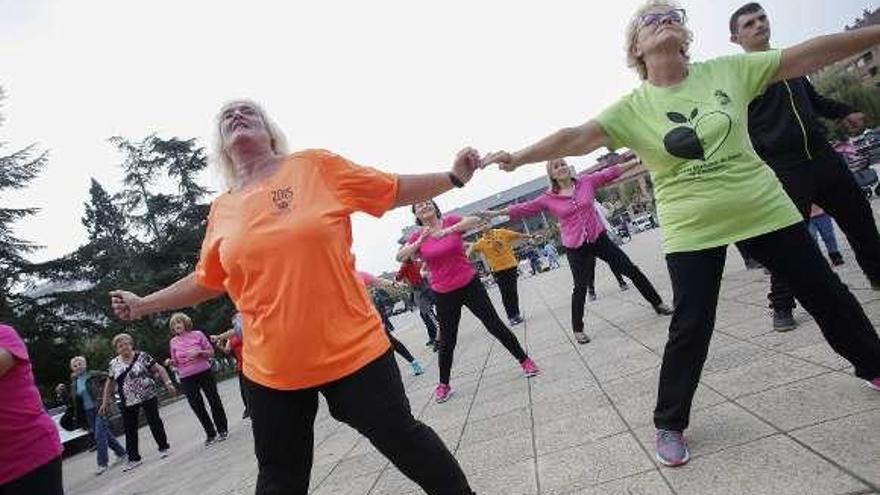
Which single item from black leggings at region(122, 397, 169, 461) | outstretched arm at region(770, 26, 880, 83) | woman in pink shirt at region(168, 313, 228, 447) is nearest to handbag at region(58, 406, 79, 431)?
black leggings at region(122, 397, 169, 461)

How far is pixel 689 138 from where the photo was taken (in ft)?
10.7

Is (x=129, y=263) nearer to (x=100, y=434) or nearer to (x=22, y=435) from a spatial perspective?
(x=100, y=434)

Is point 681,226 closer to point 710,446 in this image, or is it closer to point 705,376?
point 710,446

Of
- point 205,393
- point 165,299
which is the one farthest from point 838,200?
point 205,393

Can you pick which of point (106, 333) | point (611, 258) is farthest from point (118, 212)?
point (611, 258)

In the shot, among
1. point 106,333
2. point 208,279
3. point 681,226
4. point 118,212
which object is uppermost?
point 118,212

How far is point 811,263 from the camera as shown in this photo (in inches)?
126

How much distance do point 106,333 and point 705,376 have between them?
Answer: 110 ft

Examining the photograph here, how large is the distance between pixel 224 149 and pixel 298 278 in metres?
0.98

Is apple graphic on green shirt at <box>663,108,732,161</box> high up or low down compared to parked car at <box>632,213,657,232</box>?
up

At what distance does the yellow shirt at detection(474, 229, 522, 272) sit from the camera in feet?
41.4

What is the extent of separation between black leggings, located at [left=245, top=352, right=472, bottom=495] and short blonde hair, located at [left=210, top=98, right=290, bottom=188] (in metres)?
1.11

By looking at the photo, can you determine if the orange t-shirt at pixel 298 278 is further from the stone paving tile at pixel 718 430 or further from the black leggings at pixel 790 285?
the stone paving tile at pixel 718 430

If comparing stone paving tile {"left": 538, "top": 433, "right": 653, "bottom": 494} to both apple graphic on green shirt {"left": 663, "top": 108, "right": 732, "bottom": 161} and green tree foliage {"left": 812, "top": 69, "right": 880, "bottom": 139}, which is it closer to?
apple graphic on green shirt {"left": 663, "top": 108, "right": 732, "bottom": 161}
